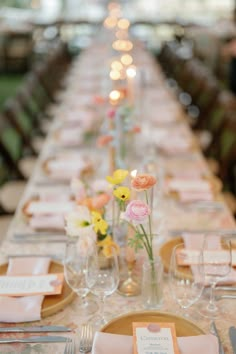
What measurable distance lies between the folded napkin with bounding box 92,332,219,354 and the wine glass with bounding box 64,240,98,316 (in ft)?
0.59

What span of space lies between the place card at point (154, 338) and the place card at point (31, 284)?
0.97ft

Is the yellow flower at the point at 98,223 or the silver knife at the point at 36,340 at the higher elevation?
the yellow flower at the point at 98,223

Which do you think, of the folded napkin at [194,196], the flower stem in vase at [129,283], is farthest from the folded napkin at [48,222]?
the folded napkin at [194,196]

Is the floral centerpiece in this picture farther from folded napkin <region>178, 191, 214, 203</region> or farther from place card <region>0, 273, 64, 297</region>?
folded napkin <region>178, 191, 214, 203</region>

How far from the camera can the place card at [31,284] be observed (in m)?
1.50

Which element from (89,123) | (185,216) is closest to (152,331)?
(185,216)

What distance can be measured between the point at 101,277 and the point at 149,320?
17 centimetres

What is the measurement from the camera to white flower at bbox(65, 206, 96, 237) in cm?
144

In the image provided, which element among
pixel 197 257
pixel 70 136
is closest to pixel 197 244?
pixel 197 257

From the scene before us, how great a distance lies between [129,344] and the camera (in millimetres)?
1287

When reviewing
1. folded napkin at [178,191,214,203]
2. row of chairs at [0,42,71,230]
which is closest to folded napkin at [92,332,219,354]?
folded napkin at [178,191,214,203]

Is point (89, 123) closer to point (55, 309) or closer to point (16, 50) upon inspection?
point (55, 309)

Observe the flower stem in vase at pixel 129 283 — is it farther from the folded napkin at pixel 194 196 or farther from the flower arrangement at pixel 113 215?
the folded napkin at pixel 194 196

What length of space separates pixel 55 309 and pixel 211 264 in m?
0.44
